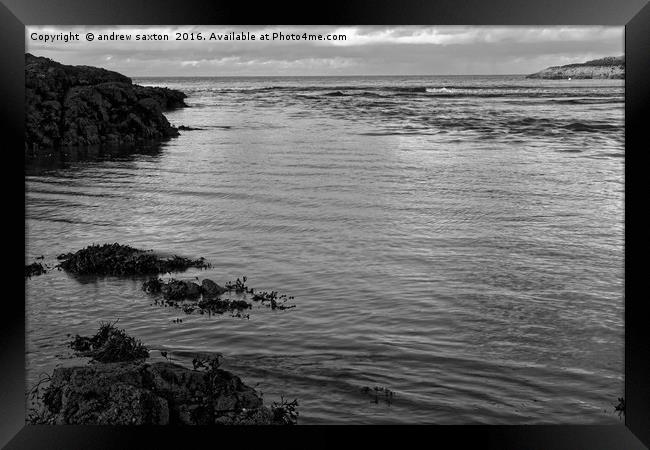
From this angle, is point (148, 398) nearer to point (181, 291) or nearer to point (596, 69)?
point (181, 291)

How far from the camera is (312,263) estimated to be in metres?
15.5

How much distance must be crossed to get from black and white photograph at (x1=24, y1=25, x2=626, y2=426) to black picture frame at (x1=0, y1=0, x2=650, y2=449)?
418mm

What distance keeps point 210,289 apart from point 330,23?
6.27 meters

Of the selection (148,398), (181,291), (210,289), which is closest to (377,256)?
(210,289)

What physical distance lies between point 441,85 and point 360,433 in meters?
53.8

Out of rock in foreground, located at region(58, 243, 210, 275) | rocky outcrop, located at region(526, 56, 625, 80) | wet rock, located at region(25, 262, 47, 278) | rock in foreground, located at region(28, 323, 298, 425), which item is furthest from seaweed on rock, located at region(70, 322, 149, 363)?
rocky outcrop, located at region(526, 56, 625, 80)

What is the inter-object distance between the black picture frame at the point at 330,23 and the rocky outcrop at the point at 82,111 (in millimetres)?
20125

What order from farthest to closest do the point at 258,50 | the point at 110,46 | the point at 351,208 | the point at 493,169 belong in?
the point at 258,50 < the point at 110,46 < the point at 493,169 < the point at 351,208

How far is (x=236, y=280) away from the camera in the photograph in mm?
13547

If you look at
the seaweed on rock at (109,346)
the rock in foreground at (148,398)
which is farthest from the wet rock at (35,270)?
the rock in foreground at (148,398)

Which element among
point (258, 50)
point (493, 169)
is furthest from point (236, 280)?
point (258, 50)

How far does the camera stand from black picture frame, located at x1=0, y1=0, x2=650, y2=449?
7312 mm

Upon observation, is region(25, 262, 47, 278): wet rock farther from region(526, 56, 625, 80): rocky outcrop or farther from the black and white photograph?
region(526, 56, 625, 80): rocky outcrop

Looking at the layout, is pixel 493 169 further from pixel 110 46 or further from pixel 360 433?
pixel 110 46
